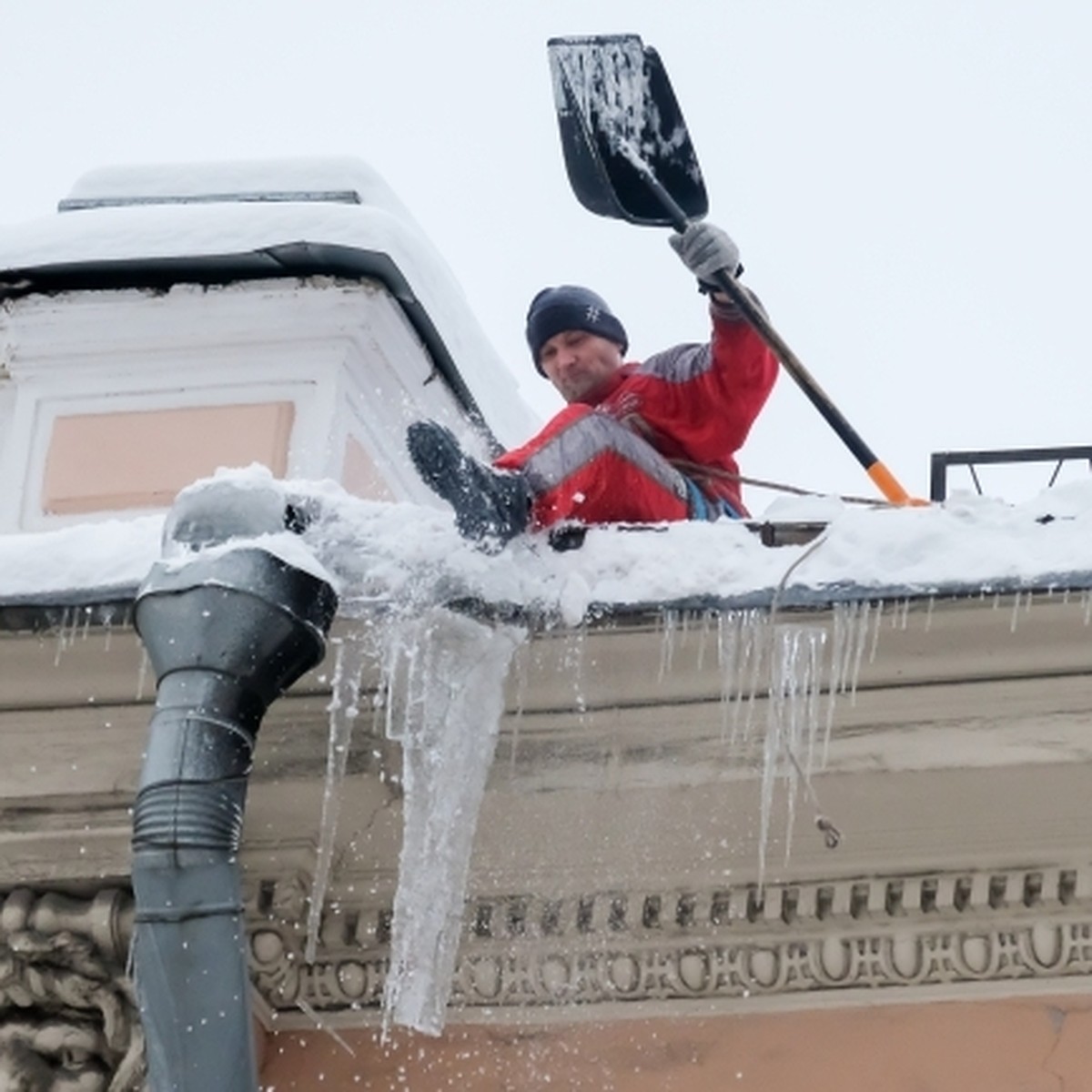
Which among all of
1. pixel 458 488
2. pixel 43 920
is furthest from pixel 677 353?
pixel 43 920

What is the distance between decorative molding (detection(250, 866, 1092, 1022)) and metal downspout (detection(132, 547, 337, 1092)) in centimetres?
60

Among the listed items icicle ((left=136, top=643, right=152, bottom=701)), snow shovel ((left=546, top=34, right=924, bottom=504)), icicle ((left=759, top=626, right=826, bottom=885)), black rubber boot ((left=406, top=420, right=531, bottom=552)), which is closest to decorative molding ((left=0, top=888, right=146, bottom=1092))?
icicle ((left=136, top=643, right=152, bottom=701))

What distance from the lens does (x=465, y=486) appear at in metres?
4.74

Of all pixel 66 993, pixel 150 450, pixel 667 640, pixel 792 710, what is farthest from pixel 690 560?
pixel 150 450

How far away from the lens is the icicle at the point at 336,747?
4.84m

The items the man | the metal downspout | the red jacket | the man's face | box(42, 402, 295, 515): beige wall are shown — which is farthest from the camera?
box(42, 402, 295, 515): beige wall

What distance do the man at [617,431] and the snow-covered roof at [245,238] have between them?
0.67 m

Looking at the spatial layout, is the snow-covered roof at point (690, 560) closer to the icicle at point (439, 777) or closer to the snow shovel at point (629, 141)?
the icicle at point (439, 777)

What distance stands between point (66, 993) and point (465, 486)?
125 centimetres

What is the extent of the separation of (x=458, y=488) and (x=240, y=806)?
2.25ft

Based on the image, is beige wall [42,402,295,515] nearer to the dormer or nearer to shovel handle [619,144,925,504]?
the dormer

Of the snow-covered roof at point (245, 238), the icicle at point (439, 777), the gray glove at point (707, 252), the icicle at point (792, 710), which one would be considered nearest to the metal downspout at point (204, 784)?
the icicle at point (439, 777)

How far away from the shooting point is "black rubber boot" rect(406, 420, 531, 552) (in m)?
4.68

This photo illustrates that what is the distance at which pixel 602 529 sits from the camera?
4855 mm
